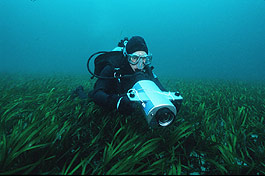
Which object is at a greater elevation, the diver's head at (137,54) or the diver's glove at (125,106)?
the diver's head at (137,54)

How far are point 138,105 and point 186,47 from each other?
143m

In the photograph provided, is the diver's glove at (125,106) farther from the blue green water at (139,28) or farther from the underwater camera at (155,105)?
the blue green water at (139,28)

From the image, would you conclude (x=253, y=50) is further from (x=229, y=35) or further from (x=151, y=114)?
(x=151, y=114)

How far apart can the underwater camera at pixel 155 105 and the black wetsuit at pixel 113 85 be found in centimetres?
40

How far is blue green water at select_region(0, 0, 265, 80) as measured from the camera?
334ft

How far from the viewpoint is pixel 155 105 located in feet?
3.89

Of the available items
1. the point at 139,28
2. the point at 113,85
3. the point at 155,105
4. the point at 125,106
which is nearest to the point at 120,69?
the point at 113,85

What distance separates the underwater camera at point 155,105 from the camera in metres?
1.20

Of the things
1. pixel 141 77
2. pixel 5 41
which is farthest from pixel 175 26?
pixel 5 41

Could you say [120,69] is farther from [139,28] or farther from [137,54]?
[139,28]

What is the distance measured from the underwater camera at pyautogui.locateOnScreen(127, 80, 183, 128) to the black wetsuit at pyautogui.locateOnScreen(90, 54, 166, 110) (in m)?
0.40

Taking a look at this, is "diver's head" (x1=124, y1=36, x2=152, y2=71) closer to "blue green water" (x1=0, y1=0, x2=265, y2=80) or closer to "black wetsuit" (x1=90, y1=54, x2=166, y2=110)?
"black wetsuit" (x1=90, y1=54, x2=166, y2=110)

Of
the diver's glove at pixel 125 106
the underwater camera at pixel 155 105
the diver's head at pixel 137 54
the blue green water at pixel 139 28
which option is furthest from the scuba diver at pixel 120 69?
the blue green water at pixel 139 28

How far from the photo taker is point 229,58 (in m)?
101
